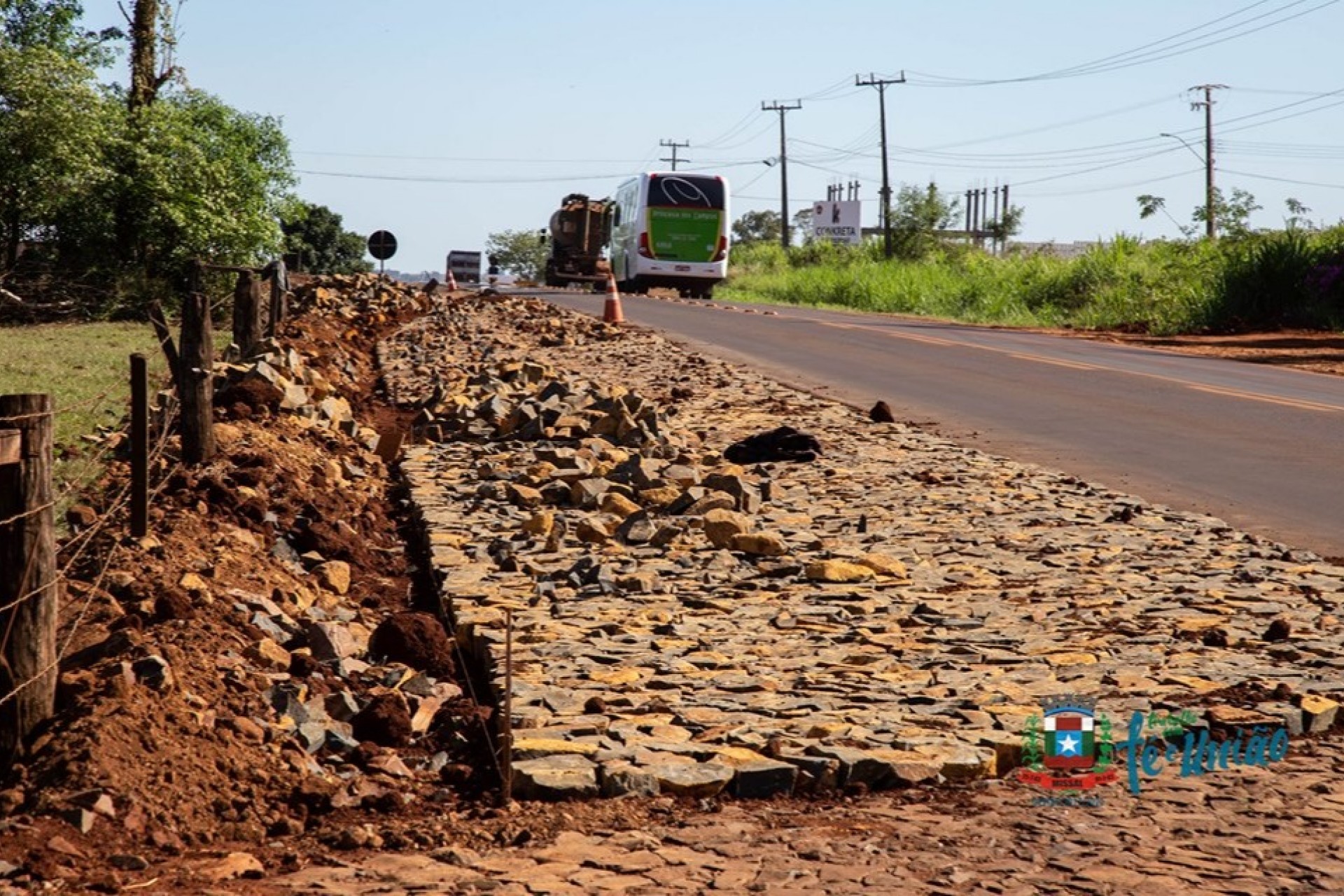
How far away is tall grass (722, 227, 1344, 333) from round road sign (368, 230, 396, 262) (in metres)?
13.6

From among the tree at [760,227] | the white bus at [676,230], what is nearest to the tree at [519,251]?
the tree at [760,227]

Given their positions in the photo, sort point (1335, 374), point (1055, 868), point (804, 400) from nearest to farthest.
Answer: point (1055, 868)
point (804, 400)
point (1335, 374)

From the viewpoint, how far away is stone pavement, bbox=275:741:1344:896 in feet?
13.2

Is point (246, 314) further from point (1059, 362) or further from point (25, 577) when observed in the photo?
point (1059, 362)

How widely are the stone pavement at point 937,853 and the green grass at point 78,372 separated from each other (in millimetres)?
4707

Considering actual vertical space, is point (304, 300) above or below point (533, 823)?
above

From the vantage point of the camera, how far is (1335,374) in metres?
20.4

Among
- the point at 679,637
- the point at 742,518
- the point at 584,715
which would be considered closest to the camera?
the point at 584,715

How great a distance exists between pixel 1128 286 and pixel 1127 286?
64mm

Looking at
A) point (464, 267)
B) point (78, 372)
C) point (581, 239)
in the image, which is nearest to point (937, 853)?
point (78, 372)

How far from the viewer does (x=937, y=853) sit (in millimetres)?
4258

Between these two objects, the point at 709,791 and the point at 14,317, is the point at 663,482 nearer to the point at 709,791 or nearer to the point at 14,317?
the point at 709,791

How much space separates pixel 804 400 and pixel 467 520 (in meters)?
6.83

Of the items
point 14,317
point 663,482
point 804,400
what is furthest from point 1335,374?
point 14,317
